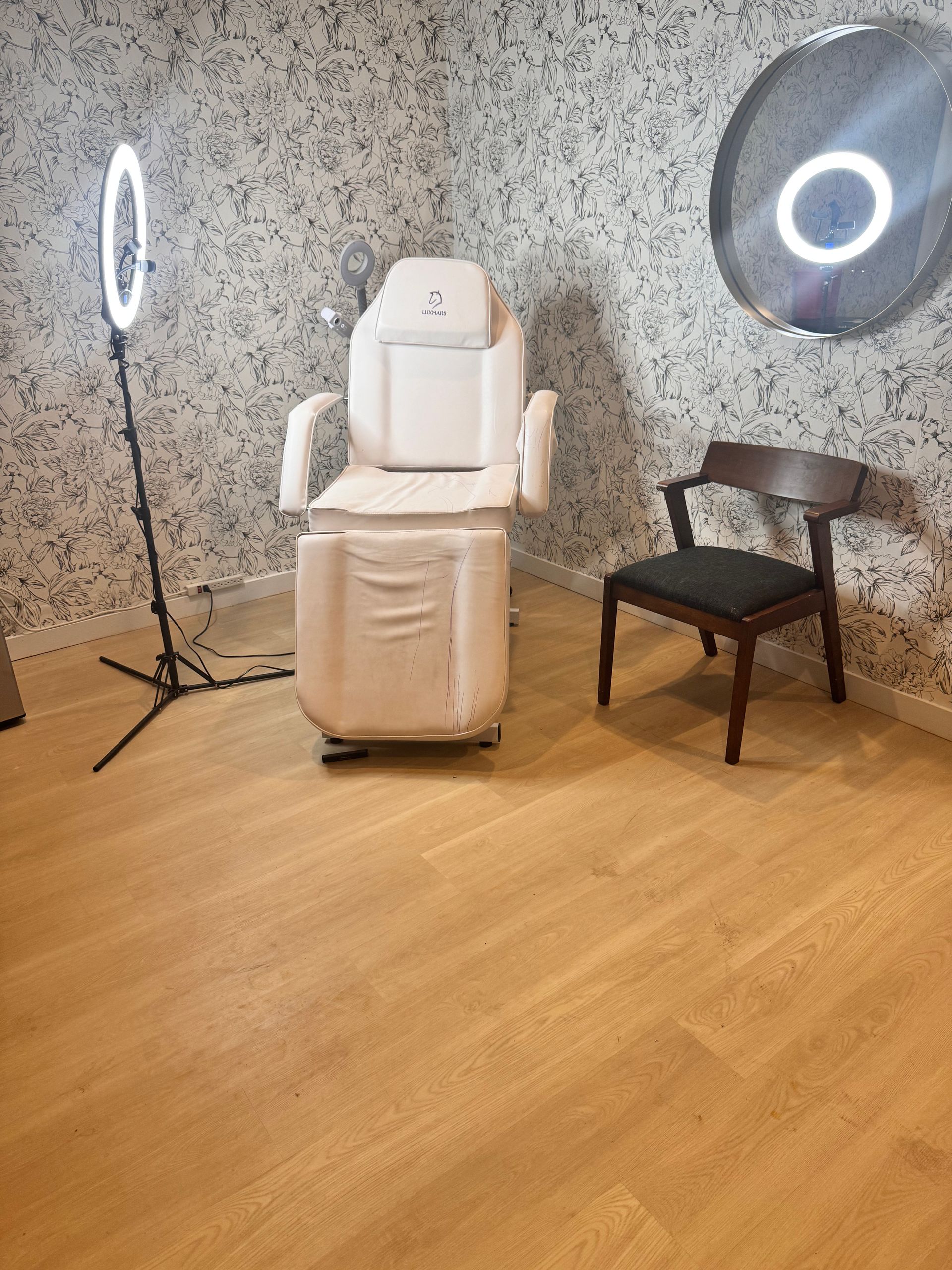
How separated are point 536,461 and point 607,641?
500 mm

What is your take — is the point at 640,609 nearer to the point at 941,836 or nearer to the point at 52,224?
the point at 941,836

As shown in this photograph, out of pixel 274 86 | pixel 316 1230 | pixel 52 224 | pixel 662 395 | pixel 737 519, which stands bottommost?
pixel 316 1230

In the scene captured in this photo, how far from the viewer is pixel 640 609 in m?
2.89

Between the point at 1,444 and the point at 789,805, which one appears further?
the point at 1,444

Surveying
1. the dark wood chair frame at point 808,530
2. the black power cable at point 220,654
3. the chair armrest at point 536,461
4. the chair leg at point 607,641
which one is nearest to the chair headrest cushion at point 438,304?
the chair armrest at point 536,461

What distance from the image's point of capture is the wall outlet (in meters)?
2.98

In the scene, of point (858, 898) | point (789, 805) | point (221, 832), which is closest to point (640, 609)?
point (789, 805)

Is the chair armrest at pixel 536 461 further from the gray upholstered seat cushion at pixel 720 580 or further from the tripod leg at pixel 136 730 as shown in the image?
the tripod leg at pixel 136 730

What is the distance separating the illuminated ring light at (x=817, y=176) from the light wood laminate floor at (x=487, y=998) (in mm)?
1125

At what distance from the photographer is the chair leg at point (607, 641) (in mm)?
2199

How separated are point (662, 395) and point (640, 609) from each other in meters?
0.70

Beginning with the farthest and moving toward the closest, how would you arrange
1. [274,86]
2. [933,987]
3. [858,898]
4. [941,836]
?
[274,86] < [941,836] < [858,898] < [933,987]

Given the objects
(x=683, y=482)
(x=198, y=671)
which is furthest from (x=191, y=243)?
(x=683, y=482)

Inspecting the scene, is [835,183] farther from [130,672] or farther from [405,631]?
[130,672]
